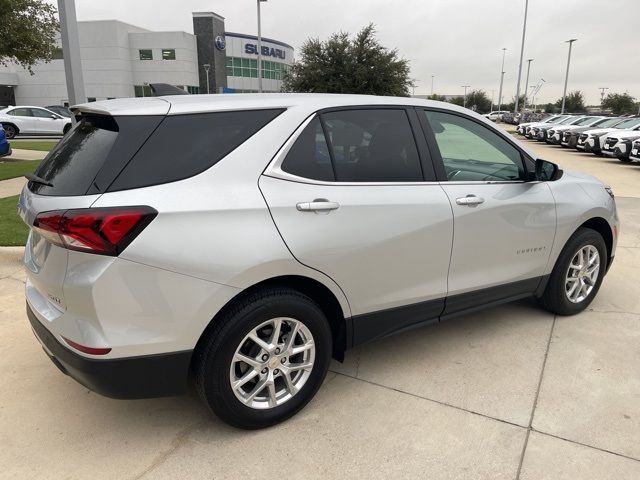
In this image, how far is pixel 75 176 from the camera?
7.47ft

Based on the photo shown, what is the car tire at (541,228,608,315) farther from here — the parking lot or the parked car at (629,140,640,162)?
the parked car at (629,140,640,162)

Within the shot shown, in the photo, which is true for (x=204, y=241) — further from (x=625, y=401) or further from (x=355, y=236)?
(x=625, y=401)

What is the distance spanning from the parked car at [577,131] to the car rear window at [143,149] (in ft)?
69.6

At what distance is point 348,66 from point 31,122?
55.7 feet

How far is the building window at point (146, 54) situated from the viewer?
181 ft

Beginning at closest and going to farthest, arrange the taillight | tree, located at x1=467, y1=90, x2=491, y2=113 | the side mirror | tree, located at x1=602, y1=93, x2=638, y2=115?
the taillight → the side mirror → tree, located at x1=602, y1=93, x2=638, y2=115 → tree, located at x1=467, y1=90, x2=491, y2=113

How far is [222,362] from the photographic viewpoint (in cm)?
236

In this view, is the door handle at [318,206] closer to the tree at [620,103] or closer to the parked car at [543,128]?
the parked car at [543,128]

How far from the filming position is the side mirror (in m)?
3.55

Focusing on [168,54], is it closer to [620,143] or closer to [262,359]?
[620,143]

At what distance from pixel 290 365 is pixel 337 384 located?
59cm

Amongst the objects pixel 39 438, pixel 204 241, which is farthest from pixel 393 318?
pixel 39 438

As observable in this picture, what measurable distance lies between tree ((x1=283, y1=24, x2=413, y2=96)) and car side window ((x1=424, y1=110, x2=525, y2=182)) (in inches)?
1069

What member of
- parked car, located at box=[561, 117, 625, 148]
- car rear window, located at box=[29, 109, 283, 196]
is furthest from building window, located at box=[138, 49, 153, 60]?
car rear window, located at box=[29, 109, 283, 196]
